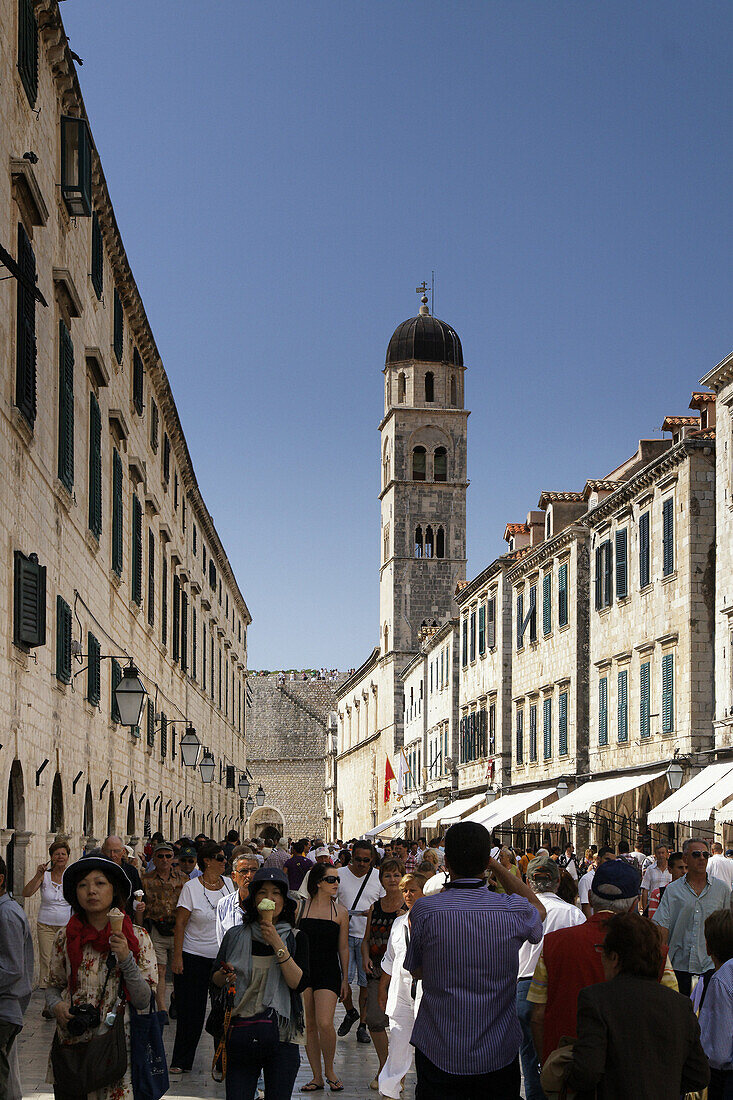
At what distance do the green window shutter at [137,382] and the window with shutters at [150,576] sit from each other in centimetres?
294

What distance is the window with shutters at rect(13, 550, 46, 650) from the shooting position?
A: 14.4 m

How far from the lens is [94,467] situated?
2036 cm

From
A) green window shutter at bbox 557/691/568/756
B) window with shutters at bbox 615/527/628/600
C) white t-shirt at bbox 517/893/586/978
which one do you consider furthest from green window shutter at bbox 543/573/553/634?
white t-shirt at bbox 517/893/586/978

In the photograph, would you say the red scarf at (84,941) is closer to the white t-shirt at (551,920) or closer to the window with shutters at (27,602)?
the white t-shirt at (551,920)

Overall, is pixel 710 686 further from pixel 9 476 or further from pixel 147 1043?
pixel 147 1043

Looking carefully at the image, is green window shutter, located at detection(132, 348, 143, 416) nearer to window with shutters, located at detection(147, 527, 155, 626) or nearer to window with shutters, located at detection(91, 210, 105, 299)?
window with shutters, located at detection(147, 527, 155, 626)

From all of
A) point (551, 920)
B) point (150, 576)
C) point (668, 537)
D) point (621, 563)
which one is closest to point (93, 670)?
point (150, 576)

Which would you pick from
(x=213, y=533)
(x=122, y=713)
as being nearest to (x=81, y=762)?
(x=122, y=713)

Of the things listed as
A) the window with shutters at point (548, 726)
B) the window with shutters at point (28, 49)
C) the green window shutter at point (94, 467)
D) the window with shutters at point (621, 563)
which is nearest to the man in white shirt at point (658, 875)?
the green window shutter at point (94, 467)

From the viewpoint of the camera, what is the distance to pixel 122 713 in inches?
685

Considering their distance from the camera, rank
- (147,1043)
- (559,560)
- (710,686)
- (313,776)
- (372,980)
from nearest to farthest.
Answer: (147,1043)
(372,980)
(710,686)
(559,560)
(313,776)

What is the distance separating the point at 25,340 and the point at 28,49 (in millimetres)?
3329

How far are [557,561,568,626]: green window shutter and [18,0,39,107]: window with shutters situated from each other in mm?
22283

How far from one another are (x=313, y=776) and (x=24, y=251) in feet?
276
